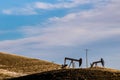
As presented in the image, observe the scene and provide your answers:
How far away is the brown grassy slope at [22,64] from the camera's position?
112450 millimetres

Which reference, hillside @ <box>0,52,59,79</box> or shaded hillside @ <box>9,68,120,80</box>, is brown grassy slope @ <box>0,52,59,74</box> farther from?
shaded hillside @ <box>9,68,120,80</box>

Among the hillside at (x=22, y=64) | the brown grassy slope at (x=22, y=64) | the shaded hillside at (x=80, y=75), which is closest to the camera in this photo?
the shaded hillside at (x=80, y=75)

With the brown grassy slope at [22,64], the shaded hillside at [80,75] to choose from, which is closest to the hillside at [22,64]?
the brown grassy slope at [22,64]

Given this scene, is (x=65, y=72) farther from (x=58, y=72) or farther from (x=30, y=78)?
(x=30, y=78)

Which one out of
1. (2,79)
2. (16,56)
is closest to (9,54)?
(16,56)

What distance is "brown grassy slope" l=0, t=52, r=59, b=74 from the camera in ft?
369

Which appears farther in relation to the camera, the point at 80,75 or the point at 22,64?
the point at 22,64

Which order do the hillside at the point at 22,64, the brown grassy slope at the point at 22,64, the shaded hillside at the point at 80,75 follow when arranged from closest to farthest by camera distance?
the shaded hillside at the point at 80,75 < the hillside at the point at 22,64 < the brown grassy slope at the point at 22,64

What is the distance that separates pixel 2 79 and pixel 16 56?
60.6m

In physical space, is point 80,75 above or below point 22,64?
below

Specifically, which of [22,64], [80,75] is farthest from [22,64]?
[80,75]

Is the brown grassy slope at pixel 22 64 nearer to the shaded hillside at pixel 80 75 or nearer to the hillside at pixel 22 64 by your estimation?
the hillside at pixel 22 64

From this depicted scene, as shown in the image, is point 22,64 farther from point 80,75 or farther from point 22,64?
point 80,75

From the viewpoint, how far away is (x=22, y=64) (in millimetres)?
121688
